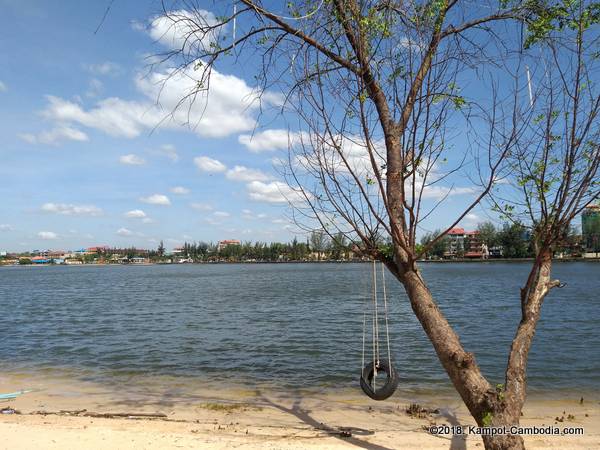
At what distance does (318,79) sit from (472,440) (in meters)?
5.09

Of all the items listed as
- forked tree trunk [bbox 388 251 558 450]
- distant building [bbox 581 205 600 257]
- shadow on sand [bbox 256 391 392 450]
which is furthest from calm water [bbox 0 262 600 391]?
forked tree trunk [bbox 388 251 558 450]

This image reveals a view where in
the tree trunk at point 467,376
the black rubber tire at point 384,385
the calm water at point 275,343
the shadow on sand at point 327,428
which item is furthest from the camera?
the calm water at point 275,343

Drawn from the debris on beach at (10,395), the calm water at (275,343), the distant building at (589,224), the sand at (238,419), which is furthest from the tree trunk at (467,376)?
the debris on beach at (10,395)

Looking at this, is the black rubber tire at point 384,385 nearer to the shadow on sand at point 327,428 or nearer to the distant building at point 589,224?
the shadow on sand at point 327,428

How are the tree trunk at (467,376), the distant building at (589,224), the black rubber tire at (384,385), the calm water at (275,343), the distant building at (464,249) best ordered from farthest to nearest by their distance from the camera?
the distant building at (464,249), the calm water at (275,343), the black rubber tire at (384,385), the distant building at (589,224), the tree trunk at (467,376)

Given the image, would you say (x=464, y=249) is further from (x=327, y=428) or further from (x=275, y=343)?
(x=327, y=428)

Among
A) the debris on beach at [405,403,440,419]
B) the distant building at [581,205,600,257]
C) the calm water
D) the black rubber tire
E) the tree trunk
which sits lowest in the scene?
the calm water

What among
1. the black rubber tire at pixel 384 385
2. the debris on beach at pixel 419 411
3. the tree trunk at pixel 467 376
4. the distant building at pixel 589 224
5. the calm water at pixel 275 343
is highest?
the distant building at pixel 589 224

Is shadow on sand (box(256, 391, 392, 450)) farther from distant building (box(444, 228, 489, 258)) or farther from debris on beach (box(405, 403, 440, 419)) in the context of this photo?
distant building (box(444, 228, 489, 258))

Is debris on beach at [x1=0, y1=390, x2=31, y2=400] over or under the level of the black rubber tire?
under

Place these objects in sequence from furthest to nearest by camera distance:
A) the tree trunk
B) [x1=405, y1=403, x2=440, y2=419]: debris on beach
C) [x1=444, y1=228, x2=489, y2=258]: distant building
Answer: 1. [x1=444, y1=228, x2=489, y2=258]: distant building
2. [x1=405, y1=403, x2=440, y2=419]: debris on beach
3. the tree trunk

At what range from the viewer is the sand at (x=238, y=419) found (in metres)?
6.68

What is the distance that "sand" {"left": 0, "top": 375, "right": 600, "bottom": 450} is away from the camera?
668cm

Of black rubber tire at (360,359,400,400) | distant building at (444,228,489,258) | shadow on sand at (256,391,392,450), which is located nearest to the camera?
black rubber tire at (360,359,400,400)
